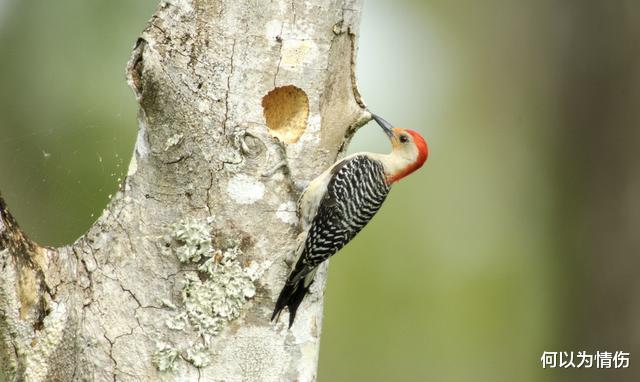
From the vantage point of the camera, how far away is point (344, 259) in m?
9.85

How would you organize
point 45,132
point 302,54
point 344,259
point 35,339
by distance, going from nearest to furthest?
point 35,339
point 302,54
point 45,132
point 344,259

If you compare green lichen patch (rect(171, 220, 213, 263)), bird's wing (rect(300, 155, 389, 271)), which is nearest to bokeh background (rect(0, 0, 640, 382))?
bird's wing (rect(300, 155, 389, 271))

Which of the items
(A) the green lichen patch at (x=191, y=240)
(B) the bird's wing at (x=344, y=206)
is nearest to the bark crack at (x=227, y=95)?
(A) the green lichen patch at (x=191, y=240)

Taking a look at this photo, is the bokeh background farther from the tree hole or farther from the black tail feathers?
the black tail feathers

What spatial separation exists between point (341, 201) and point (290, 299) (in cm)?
83

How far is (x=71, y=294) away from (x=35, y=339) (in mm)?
248

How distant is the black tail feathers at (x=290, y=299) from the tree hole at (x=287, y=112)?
0.71m

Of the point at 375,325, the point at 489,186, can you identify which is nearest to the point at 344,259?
the point at 375,325

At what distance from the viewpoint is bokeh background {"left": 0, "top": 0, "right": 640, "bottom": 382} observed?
5539 millimetres

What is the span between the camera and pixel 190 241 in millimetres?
3697

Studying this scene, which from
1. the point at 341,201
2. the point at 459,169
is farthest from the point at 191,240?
the point at 459,169

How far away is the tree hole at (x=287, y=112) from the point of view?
3998mm

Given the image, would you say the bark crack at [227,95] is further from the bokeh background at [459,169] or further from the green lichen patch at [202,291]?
the bokeh background at [459,169]

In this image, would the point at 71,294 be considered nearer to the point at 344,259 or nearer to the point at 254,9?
the point at 254,9
